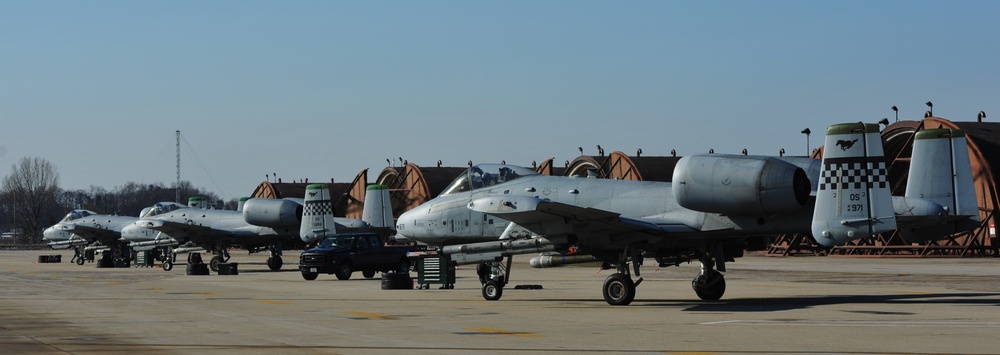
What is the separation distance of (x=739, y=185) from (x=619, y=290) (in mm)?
3651

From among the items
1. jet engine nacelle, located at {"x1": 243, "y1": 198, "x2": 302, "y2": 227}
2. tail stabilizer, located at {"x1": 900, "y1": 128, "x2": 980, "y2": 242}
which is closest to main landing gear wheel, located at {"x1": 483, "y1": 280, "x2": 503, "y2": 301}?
tail stabilizer, located at {"x1": 900, "y1": 128, "x2": 980, "y2": 242}

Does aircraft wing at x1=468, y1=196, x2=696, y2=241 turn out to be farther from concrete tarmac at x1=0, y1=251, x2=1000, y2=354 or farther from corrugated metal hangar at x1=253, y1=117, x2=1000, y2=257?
corrugated metal hangar at x1=253, y1=117, x2=1000, y2=257

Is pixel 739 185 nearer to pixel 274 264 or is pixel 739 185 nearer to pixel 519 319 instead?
pixel 519 319

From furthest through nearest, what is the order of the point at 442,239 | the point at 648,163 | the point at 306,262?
the point at 648,163, the point at 306,262, the point at 442,239

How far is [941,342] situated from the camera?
14.8 metres

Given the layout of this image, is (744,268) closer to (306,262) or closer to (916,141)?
(306,262)

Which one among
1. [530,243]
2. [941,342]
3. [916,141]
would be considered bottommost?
[941,342]

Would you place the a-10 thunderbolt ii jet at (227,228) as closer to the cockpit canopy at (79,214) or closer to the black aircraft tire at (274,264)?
the black aircraft tire at (274,264)

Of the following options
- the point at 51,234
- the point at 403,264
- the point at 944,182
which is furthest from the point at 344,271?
the point at 51,234

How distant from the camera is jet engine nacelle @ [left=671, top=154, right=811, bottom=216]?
69.3 feet

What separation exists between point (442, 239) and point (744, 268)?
74.3 feet

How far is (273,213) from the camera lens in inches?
2077

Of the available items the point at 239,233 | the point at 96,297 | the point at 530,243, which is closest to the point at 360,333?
the point at 530,243

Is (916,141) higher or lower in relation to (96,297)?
higher
